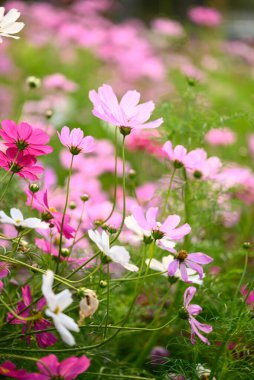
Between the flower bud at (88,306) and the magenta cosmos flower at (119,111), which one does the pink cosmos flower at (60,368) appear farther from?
the magenta cosmos flower at (119,111)

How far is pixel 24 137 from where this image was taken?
0.67 meters

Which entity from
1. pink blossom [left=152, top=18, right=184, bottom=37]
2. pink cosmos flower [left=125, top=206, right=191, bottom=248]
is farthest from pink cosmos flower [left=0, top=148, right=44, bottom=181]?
pink blossom [left=152, top=18, right=184, bottom=37]

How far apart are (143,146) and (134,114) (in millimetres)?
648

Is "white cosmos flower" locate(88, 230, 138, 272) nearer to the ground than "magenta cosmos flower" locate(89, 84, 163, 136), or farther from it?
nearer to the ground

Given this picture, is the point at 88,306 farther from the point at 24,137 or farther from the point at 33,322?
the point at 24,137

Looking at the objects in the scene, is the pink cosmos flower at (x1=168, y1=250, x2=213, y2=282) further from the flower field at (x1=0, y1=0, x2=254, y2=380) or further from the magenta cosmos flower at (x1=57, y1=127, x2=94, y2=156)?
the magenta cosmos flower at (x1=57, y1=127, x2=94, y2=156)

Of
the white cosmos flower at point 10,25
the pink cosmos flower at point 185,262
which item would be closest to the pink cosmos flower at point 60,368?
the pink cosmos flower at point 185,262

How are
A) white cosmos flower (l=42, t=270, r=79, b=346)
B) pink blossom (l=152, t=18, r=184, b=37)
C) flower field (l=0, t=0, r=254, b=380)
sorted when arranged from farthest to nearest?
1. pink blossom (l=152, t=18, r=184, b=37)
2. flower field (l=0, t=0, r=254, b=380)
3. white cosmos flower (l=42, t=270, r=79, b=346)

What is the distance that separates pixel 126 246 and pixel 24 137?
0.30 metres

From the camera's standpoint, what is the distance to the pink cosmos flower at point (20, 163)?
0.66 m

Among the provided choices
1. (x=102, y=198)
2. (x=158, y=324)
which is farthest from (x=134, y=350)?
(x=102, y=198)

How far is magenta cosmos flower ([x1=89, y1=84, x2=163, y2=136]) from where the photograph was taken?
2.12 ft

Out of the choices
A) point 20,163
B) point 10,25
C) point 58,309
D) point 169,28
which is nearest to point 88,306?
point 58,309

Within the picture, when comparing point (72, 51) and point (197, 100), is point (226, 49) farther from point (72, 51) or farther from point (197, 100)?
point (197, 100)
